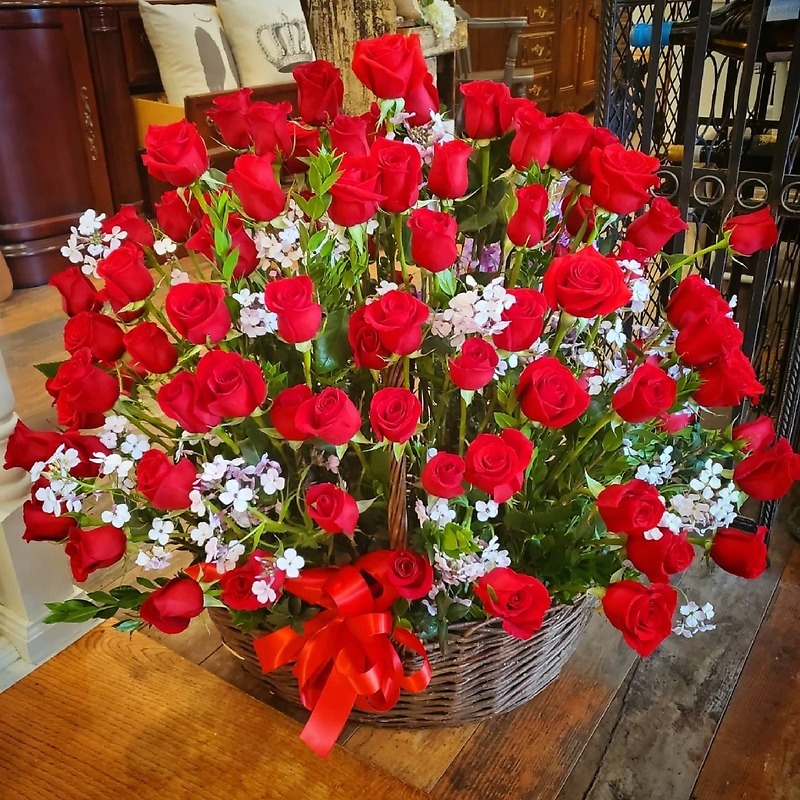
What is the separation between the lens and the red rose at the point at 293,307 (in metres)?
0.53

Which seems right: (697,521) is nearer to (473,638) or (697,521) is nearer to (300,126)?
(473,638)

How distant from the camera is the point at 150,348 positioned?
0.59m

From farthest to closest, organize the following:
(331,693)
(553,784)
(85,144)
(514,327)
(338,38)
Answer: (85,144) → (338,38) → (553,784) → (331,693) → (514,327)

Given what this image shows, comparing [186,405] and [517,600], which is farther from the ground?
[186,405]

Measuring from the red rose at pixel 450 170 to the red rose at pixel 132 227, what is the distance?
27cm

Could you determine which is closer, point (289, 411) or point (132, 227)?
point (289, 411)

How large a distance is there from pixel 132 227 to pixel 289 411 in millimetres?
266

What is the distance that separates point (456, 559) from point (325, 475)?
0.17 meters

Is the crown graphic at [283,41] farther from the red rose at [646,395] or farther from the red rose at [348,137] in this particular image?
the red rose at [646,395]

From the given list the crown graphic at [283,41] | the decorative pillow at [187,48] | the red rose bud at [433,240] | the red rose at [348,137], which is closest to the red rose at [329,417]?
the red rose bud at [433,240]

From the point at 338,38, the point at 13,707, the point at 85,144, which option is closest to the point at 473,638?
the point at 13,707

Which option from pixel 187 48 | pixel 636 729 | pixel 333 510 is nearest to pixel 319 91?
pixel 333 510

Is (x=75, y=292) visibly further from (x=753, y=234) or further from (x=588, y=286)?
(x=753, y=234)

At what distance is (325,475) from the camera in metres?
0.74
